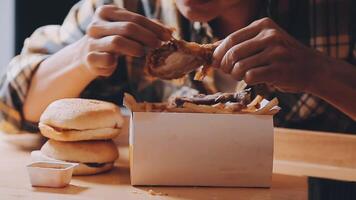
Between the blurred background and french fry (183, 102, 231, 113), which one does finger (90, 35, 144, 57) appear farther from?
the blurred background

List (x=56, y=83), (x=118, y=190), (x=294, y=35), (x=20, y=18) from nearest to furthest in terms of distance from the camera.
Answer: (x=118, y=190) < (x=56, y=83) < (x=294, y=35) < (x=20, y=18)

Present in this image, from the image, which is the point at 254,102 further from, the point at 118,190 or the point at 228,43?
the point at 118,190

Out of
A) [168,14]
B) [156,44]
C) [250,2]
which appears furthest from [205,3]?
[156,44]

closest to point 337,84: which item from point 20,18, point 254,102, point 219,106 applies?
point 254,102

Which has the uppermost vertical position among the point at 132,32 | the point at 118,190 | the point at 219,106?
the point at 132,32

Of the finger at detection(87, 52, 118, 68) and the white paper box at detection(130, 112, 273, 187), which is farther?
the finger at detection(87, 52, 118, 68)

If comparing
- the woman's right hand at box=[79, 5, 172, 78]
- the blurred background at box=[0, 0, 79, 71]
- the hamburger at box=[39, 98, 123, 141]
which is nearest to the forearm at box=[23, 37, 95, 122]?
the woman's right hand at box=[79, 5, 172, 78]

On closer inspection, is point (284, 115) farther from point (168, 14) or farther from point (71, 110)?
point (71, 110)
